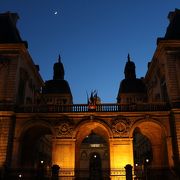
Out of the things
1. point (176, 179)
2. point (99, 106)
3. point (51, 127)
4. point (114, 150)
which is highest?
point (99, 106)

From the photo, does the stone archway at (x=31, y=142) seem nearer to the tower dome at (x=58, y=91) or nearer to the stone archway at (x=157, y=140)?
the stone archway at (x=157, y=140)

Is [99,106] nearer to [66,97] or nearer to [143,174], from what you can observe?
[143,174]

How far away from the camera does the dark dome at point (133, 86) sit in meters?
47.1

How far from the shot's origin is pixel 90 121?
2975 centimetres

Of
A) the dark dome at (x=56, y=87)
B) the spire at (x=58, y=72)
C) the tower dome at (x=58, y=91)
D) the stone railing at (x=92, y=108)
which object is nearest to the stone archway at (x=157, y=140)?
the stone railing at (x=92, y=108)

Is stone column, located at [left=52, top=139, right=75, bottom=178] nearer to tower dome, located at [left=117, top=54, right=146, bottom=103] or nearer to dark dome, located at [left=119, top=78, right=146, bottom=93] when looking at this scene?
tower dome, located at [left=117, top=54, right=146, bottom=103]

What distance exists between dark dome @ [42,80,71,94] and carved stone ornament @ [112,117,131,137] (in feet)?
68.1

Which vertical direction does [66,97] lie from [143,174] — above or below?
above

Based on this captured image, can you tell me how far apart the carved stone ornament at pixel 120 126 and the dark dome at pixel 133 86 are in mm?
17810

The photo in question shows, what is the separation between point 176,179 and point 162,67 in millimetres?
12478

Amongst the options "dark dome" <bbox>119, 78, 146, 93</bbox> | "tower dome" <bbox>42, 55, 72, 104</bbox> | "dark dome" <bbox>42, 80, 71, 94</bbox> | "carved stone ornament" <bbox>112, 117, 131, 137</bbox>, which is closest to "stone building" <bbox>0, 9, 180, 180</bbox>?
"carved stone ornament" <bbox>112, 117, 131, 137</bbox>

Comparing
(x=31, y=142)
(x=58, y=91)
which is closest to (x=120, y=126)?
(x=31, y=142)

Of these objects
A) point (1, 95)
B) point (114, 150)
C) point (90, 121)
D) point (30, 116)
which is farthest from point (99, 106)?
point (1, 95)

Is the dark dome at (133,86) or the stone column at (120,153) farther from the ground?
the dark dome at (133,86)
